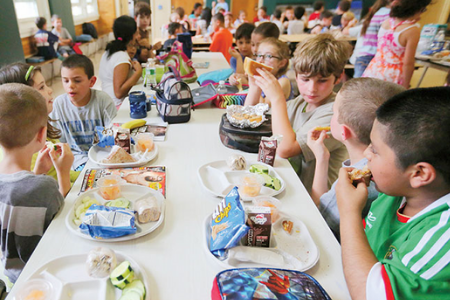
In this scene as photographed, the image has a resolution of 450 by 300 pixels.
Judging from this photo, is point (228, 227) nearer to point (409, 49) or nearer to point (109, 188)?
point (109, 188)

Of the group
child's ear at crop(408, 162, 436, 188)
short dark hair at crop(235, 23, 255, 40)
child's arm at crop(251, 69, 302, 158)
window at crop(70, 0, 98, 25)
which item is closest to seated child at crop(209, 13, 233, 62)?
short dark hair at crop(235, 23, 255, 40)

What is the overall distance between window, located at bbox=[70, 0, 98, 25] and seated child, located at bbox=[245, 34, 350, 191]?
28.4 ft

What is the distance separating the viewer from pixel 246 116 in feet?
5.50

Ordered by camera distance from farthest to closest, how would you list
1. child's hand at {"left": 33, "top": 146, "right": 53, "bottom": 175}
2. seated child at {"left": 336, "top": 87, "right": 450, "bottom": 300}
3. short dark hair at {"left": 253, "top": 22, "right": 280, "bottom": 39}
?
short dark hair at {"left": 253, "top": 22, "right": 280, "bottom": 39}
child's hand at {"left": 33, "top": 146, "right": 53, "bottom": 175}
seated child at {"left": 336, "top": 87, "right": 450, "bottom": 300}

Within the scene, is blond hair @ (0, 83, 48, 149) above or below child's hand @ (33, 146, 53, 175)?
above

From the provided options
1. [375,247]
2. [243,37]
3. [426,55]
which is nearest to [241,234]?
[375,247]

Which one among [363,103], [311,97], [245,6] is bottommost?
[311,97]

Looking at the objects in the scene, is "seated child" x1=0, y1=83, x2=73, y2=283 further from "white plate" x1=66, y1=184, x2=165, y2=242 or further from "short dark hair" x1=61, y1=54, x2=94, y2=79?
"short dark hair" x1=61, y1=54, x2=94, y2=79

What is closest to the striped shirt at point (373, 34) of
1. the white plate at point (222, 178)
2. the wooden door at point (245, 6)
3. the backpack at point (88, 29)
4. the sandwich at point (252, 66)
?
the sandwich at point (252, 66)

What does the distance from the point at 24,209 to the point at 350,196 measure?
3.71 ft

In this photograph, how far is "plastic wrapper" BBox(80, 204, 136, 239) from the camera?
896 mm

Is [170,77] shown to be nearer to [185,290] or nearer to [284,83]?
[284,83]

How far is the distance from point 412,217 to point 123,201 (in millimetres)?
982

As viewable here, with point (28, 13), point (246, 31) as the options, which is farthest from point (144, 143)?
point (28, 13)
